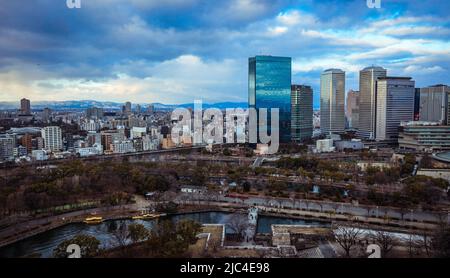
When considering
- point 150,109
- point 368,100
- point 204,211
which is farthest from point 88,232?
point 150,109

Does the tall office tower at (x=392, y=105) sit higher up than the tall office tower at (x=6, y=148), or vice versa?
the tall office tower at (x=392, y=105)

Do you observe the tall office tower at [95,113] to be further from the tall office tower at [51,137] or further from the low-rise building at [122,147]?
the tall office tower at [51,137]

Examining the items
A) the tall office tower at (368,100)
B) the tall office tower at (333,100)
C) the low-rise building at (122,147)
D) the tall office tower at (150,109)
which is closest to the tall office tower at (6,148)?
the low-rise building at (122,147)

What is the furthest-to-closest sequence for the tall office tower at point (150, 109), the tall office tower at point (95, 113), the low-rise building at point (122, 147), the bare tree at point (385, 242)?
the tall office tower at point (150, 109), the tall office tower at point (95, 113), the low-rise building at point (122, 147), the bare tree at point (385, 242)

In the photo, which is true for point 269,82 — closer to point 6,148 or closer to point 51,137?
point 51,137

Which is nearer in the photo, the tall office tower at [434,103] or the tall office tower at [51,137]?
the tall office tower at [51,137]

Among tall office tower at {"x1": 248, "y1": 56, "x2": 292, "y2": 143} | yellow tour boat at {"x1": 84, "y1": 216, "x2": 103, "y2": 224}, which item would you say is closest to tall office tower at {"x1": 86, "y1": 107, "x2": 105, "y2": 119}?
tall office tower at {"x1": 248, "y1": 56, "x2": 292, "y2": 143}

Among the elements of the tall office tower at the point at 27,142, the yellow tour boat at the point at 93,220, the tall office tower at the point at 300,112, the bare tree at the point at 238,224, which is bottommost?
the yellow tour boat at the point at 93,220

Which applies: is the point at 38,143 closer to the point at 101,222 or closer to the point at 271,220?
the point at 101,222
